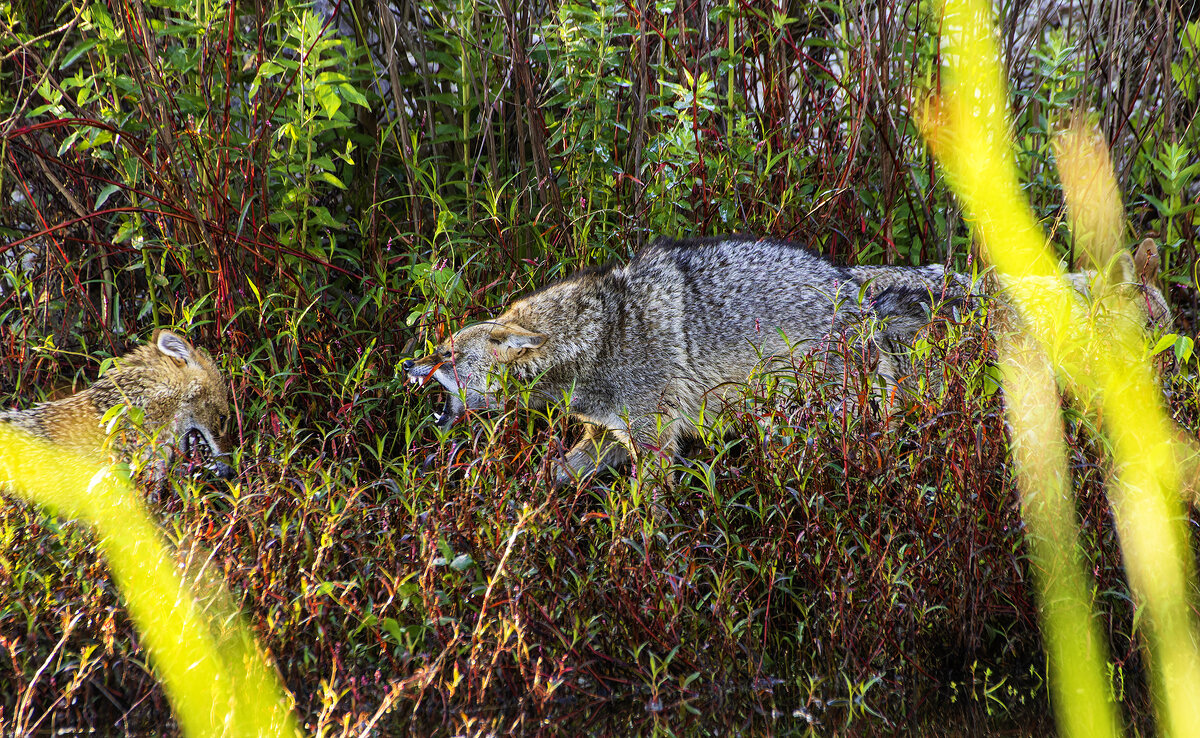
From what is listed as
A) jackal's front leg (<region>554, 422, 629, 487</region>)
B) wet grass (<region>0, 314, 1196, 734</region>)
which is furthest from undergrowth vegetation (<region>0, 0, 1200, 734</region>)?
jackal's front leg (<region>554, 422, 629, 487</region>)

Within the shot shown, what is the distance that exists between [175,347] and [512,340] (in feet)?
4.93

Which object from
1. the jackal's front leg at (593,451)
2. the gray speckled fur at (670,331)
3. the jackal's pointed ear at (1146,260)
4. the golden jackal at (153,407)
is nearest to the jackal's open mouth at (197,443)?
the golden jackal at (153,407)

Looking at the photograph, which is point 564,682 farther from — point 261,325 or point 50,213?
point 50,213

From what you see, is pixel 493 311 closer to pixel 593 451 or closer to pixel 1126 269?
pixel 593 451

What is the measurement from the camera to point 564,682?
2762 millimetres

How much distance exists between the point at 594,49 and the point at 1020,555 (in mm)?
3081

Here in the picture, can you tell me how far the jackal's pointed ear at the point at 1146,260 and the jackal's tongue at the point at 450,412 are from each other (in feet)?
10.8

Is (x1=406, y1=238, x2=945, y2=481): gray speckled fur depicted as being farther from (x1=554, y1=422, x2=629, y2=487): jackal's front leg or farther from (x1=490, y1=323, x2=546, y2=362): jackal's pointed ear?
(x1=554, y1=422, x2=629, y2=487): jackal's front leg

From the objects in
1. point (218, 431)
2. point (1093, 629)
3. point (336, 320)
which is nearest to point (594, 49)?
point (336, 320)

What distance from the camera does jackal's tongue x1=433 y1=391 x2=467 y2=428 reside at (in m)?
4.21

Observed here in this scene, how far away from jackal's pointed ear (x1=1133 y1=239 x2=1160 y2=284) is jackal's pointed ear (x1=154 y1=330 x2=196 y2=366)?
4493mm

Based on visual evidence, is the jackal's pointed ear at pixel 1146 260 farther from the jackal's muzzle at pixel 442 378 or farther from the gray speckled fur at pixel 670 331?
the jackal's muzzle at pixel 442 378

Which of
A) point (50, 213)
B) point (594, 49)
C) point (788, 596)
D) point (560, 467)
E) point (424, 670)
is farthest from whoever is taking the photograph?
point (50, 213)

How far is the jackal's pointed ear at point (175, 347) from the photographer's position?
419 centimetres
